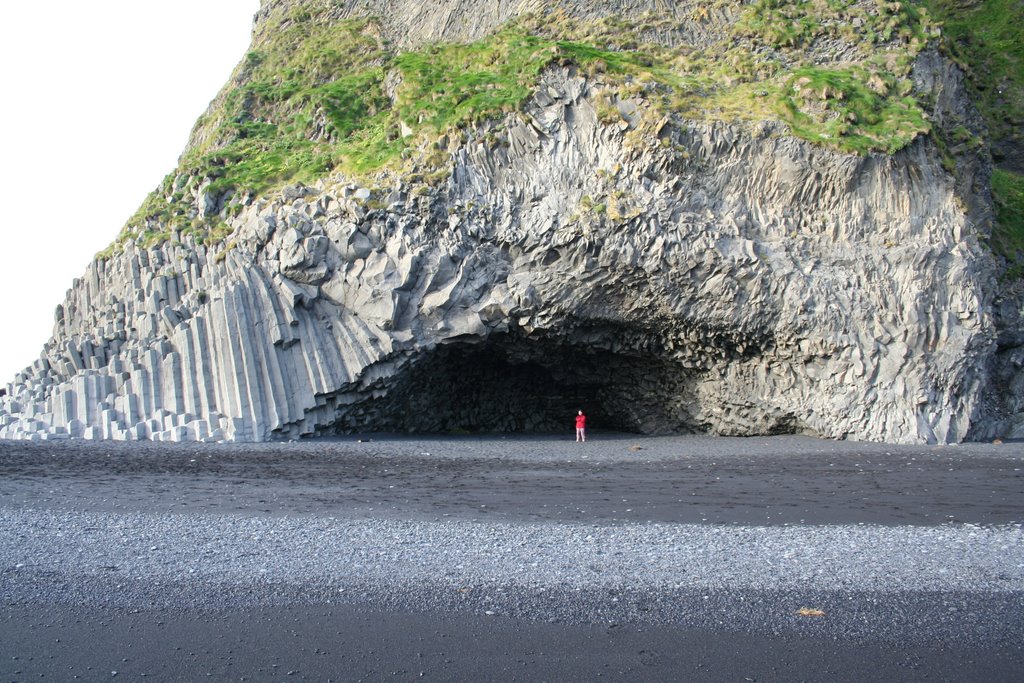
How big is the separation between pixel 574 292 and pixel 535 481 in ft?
26.1

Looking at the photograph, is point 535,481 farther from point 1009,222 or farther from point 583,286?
point 1009,222

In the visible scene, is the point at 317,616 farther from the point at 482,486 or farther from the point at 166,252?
the point at 166,252

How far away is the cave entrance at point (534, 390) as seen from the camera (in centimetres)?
2144

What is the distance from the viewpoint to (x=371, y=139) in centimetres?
2408

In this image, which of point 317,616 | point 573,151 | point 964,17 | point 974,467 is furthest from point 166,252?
point 964,17

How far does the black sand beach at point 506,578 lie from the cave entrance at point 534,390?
27.8ft

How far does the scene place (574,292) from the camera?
20.2 m

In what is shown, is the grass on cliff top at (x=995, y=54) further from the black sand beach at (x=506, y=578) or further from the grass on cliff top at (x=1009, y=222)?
the black sand beach at (x=506, y=578)

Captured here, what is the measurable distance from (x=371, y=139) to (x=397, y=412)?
27.3ft

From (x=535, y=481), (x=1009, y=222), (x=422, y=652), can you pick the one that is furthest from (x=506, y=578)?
(x=1009, y=222)

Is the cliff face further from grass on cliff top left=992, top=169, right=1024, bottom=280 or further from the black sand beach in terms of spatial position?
the black sand beach

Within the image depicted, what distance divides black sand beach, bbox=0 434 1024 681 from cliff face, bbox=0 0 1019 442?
6317 mm

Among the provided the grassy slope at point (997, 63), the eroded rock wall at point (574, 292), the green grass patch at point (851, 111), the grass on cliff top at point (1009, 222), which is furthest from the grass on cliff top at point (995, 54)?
the eroded rock wall at point (574, 292)

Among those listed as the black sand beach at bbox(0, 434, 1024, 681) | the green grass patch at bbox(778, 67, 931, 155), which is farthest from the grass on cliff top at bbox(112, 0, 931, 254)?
the black sand beach at bbox(0, 434, 1024, 681)
